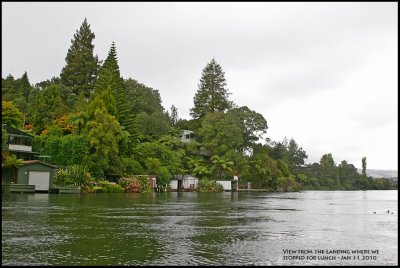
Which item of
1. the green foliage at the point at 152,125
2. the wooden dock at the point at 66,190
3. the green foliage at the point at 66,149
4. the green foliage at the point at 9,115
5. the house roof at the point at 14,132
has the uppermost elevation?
the green foliage at the point at 152,125

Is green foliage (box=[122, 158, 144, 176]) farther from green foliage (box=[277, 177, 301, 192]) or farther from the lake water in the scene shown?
the lake water

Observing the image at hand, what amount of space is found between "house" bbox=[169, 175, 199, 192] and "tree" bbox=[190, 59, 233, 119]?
973 inches

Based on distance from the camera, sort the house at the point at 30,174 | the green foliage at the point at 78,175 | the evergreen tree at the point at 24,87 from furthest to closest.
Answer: the evergreen tree at the point at 24,87, the green foliage at the point at 78,175, the house at the point at 30,174

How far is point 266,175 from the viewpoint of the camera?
249ft

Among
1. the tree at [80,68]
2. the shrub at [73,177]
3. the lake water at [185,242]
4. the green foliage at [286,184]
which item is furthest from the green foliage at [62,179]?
the green foliage at [286,184]

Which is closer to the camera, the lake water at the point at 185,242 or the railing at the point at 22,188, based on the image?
the lake water at the point at 185,242

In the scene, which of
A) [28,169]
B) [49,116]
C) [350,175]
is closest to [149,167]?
[49,116]

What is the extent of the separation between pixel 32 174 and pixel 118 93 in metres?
21.4

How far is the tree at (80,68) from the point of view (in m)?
69.5

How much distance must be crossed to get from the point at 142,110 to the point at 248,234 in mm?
60575

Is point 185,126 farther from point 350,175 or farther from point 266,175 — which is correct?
point 350,175

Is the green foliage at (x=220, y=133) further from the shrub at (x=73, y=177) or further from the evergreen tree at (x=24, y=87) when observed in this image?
the evergreen tree at (x=24, y=87)

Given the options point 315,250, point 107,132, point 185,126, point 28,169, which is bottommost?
point 315,250

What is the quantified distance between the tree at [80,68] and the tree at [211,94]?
2336 cm
